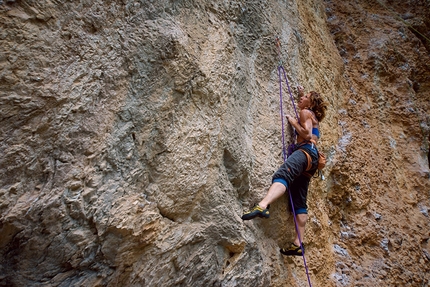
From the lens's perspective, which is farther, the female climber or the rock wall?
the rock wall

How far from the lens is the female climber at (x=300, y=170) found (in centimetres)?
275

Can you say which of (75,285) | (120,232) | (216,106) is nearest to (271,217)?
(216,106)

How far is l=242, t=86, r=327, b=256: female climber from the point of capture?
2752mm

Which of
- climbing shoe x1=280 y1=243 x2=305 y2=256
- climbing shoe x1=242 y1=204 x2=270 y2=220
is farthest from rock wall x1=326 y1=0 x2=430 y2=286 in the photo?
climbing shoe x1=242 y1=204 x2=270 y2=220

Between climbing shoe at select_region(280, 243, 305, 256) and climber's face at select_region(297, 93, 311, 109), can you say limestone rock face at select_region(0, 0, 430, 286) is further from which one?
climber's face at select_region(297, 93, 311, 109)

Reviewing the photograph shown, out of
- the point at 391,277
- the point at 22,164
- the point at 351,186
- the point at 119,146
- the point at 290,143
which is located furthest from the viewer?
the point at 351,186

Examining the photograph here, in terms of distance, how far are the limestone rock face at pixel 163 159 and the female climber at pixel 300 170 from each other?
0.43 feet

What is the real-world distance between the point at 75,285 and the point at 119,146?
901mm

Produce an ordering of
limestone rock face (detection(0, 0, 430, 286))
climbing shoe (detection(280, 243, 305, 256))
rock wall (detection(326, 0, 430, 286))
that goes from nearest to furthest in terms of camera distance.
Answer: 1. limestone rock face (detection(0, 0, 430, 286))
2. climbing shoe (detection(280, 243, 305, 256))
3. rock wall (detection(326, 0, 430, 286))

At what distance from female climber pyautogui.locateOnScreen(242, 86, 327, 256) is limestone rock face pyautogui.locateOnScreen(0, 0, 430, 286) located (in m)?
0.13

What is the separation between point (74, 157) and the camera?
1.90 meters

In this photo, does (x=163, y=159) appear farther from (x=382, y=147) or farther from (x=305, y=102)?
(x=382, y=147)

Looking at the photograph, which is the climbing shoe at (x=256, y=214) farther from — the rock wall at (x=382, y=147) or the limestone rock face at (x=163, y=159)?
the rock wall at (x=382, y=147)

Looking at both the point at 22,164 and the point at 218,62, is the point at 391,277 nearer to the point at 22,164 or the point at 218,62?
the point at 218,62
